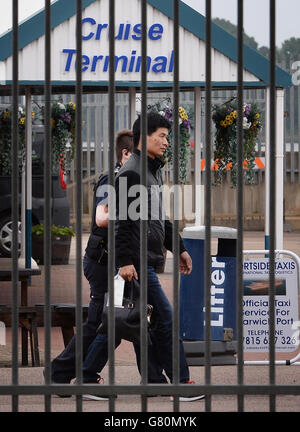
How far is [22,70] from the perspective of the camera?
38.2 ft

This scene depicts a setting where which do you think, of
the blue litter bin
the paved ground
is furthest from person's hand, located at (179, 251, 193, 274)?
the paved ground

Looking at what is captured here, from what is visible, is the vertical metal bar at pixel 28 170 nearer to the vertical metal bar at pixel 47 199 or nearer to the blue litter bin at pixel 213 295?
the blue litter bin at pixel 213 295

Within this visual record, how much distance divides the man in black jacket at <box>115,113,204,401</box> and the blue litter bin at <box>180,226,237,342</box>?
0.72 m

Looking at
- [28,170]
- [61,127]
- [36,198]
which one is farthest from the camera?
[36,198]

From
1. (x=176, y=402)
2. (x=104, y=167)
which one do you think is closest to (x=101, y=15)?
(x=176, y=402)

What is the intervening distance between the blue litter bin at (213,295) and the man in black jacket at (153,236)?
28.3 inches

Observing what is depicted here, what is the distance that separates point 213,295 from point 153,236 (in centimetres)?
117

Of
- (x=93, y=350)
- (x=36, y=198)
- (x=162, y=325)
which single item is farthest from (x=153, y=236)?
(x=36, y=198)

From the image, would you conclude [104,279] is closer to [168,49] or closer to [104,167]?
[168,49]

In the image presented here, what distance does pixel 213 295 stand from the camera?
6.96 metres

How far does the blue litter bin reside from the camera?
694 centimetres

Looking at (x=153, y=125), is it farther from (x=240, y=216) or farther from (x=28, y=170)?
(x=28, y=170)

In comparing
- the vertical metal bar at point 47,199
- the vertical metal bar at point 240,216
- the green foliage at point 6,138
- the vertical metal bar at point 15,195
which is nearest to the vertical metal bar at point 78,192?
the vertical metal bar at point 47,199

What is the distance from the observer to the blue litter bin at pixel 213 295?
694 cm
